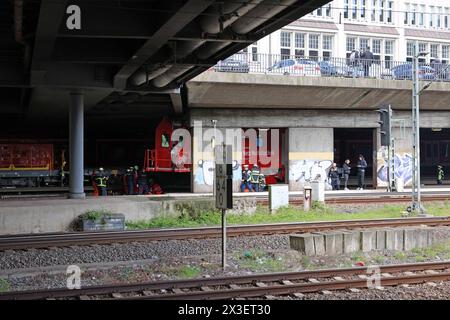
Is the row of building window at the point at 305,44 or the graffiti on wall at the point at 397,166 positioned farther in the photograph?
the row of building window at the point at 305,44

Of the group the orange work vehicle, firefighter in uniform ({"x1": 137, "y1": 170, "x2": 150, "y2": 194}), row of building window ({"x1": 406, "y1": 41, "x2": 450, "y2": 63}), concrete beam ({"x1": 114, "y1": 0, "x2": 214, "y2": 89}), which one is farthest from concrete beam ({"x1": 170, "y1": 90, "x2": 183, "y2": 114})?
row of building window ({"x1": 406, "y1": 41, "x2": 450, "y2": 63})

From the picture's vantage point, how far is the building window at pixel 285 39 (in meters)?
36.6

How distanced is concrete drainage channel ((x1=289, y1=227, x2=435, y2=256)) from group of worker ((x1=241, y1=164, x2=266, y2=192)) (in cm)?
1547

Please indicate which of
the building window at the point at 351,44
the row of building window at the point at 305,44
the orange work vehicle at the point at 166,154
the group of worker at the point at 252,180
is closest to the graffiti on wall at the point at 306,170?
the group of worker at the point at 252,180

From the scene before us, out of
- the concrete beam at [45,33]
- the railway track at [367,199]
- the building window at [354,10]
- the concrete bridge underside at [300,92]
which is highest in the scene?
the building window at [354,10]

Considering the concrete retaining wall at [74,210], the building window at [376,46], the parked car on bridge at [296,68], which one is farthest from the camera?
the building window at [376,46]

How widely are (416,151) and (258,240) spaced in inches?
302

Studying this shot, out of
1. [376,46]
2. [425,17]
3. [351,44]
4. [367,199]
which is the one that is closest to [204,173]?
[367,199]

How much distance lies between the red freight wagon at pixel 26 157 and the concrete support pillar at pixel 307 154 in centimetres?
1302

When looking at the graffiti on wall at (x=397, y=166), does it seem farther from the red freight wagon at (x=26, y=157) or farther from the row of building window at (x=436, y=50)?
the red freight wagon at (x=26, y=157)

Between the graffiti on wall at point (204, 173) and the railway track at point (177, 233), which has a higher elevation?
the graffiti on wall at point (204, 173)

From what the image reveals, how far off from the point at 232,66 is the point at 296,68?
3.49 meters

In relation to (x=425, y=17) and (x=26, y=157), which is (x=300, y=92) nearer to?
(x=26, y=157)

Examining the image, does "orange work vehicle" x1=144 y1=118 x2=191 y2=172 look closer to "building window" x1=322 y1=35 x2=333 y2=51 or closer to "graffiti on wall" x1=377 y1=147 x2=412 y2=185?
"graffiti on wall" x1=377 y1=147 x2=412 y2=185
